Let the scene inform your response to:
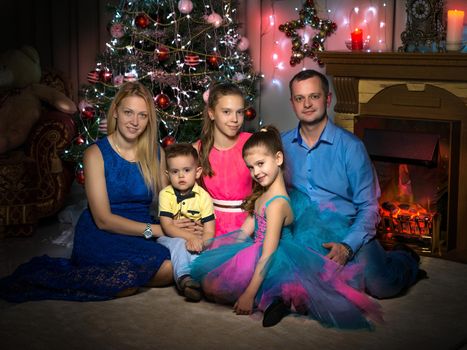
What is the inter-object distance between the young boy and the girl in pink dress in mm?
110

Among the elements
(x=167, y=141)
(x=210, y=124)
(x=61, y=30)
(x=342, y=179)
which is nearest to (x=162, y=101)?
(x=167, y=141)

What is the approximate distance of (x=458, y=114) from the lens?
4.25m

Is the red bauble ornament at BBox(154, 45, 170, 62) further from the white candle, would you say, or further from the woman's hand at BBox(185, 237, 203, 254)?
the white candle

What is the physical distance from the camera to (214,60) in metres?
4.89

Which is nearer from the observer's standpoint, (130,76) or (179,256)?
(179,256)

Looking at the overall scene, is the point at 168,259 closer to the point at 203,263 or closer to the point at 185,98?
the point at 203,263

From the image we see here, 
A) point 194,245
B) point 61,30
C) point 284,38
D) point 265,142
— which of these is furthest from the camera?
point 61,30

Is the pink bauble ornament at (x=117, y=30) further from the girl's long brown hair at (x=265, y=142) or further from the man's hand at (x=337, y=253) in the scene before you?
the man's hand at (x=337, y=253)

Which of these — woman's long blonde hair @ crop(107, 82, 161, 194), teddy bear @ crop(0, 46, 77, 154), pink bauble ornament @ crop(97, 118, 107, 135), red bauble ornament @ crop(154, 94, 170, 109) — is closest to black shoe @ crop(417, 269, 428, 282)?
woman's long blonde hair @ crop(107, 82, 161, 194)

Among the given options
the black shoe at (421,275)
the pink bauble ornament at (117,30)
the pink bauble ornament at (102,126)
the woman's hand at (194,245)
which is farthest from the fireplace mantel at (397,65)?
the woman's hand at (194,245)

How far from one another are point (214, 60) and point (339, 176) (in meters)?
1.51

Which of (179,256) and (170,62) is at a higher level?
(170,62)

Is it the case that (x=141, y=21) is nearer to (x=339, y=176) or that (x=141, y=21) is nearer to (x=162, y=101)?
(x=162, y=101)

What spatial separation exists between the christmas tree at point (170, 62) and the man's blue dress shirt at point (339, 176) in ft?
3.84
